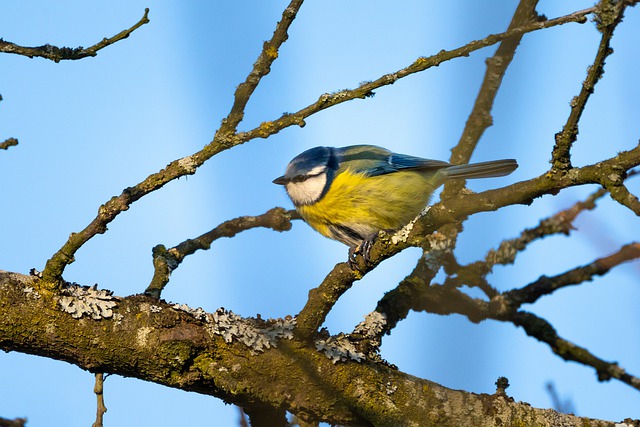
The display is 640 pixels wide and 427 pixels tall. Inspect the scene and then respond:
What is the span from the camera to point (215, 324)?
8.14 ft

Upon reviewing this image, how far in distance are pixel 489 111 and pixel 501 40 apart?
1048 millimetres

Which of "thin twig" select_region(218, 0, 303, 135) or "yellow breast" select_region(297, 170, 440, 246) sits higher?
"yellow breast" select_region(297, 170, 440, 246)

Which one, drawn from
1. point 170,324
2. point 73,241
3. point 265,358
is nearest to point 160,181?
point 73,241

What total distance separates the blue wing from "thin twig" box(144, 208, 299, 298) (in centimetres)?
61

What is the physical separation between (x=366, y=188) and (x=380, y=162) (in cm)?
32

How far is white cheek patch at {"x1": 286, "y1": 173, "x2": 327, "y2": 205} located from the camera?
432 centimetres

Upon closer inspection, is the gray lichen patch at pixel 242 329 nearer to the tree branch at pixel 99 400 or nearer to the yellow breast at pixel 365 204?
the tree branch at pixel 99 400

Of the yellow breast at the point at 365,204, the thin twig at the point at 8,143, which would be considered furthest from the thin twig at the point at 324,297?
the yellow breast at the point at 365,204

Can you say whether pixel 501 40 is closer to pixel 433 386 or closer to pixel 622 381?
pixel 433 386

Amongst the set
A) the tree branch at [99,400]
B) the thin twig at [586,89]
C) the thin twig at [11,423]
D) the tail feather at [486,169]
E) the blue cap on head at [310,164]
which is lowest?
the thin twig at [11,423]

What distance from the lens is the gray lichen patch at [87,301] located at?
2.34 metres

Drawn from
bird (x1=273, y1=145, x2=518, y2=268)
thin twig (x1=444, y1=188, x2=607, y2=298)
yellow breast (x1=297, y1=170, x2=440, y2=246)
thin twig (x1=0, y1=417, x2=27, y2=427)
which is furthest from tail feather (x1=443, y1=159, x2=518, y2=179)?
thin twig (x1=0, y1=417, x2=27, y2=427)

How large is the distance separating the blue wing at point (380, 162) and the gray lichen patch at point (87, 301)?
223cm

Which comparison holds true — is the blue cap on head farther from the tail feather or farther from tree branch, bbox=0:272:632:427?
tree branch, bbox=0:272:632:427
